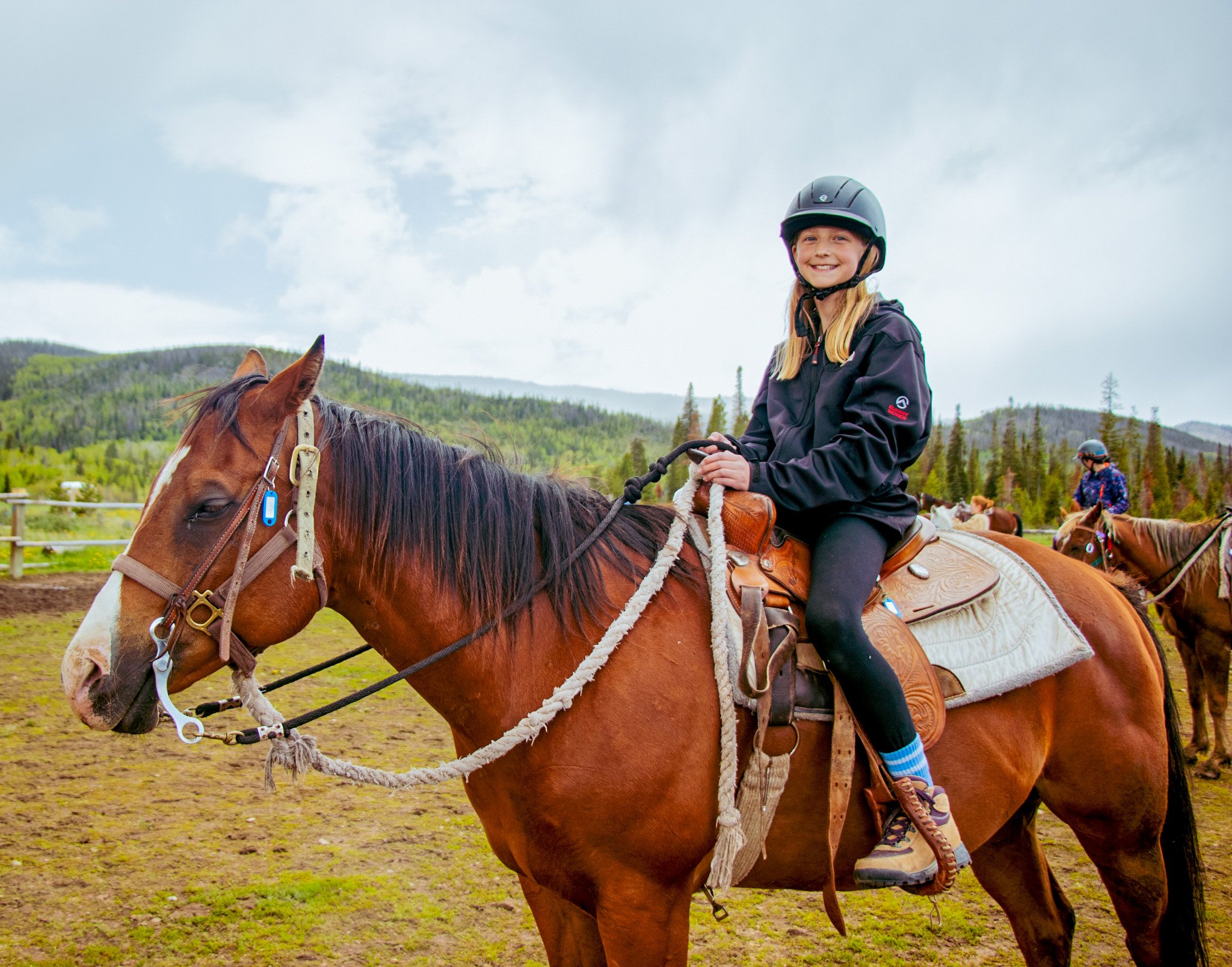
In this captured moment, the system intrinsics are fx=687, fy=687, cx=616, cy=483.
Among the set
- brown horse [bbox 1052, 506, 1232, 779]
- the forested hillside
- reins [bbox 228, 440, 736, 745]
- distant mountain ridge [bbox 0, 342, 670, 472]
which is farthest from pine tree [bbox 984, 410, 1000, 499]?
reins [bbox 228, 440, 736, 745]

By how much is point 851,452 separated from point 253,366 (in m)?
1.91

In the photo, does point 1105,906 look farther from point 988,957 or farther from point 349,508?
point 349,508

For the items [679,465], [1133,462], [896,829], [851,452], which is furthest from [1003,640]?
[1133,462]

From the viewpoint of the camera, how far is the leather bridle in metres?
1.73

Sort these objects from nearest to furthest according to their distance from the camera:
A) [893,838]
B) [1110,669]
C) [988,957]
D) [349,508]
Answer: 1. [349,508]
2. [893,838]
3. [1110,669]
4. [988,957]

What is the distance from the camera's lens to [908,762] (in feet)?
6.78

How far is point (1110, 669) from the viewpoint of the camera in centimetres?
257

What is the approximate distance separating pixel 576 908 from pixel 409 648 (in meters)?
1.06

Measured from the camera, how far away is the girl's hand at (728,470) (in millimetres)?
2225

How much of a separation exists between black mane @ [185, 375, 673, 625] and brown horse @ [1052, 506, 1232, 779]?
673cm

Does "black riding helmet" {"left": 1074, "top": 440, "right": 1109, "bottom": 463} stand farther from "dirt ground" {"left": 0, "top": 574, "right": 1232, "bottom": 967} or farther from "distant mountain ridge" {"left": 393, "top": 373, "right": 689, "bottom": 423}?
"distant mountain ridge" {"left": 393, "top": 373, "right": 689, "bottom": 423}

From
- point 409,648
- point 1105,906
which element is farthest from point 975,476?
point 409,648

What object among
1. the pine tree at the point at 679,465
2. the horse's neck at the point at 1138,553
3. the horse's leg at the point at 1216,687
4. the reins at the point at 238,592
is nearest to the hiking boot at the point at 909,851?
the reins at the point at 238,592

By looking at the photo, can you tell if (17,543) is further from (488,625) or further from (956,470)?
(956,470)
